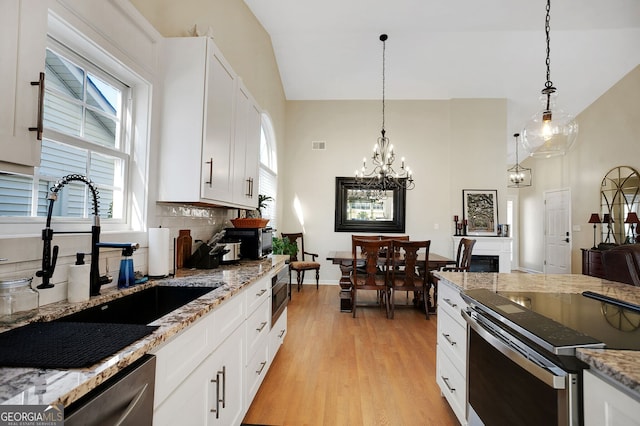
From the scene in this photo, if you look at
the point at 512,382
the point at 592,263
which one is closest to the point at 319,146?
the point at 512,382

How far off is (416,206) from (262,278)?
4489 millimetres

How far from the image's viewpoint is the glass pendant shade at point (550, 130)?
7.68 feet

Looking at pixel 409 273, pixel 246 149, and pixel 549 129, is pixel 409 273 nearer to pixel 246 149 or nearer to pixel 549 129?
pixel 549 129

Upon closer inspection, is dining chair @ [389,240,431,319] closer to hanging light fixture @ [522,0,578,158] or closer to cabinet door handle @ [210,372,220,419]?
hanging light fixture @ [522,0,578,158]

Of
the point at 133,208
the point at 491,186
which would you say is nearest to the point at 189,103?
the point at 133,208

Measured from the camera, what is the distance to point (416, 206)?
586 centimetres

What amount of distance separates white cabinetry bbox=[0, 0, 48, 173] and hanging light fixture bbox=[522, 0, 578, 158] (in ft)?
9.93

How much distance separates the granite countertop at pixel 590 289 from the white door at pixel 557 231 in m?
5.87

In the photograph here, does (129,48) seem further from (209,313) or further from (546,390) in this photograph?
(546,390)

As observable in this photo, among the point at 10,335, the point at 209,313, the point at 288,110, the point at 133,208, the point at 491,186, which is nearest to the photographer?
the point at 10,335

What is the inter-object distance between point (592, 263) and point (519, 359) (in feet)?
19.7

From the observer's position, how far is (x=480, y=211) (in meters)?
5.72

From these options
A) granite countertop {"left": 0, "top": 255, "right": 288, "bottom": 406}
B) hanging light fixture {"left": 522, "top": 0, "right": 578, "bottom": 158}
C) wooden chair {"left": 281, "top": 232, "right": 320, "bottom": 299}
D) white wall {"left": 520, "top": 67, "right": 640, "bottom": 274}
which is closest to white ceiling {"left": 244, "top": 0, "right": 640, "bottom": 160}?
white wall {"left": 520, "top": 67, "right": 640, "bottom": 274}

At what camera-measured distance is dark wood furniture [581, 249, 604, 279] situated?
509cm
